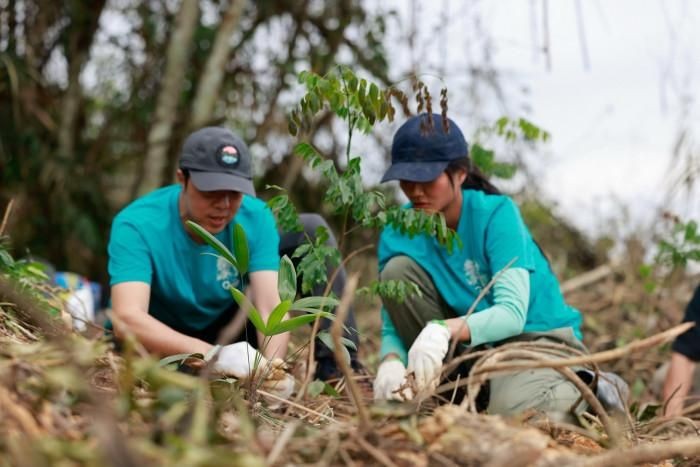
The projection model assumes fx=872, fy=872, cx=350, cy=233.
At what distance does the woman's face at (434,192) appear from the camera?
2750mm

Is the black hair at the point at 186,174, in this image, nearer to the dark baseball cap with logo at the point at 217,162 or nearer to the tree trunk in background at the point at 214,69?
the dark baseball cap with logo at the point at 217,162

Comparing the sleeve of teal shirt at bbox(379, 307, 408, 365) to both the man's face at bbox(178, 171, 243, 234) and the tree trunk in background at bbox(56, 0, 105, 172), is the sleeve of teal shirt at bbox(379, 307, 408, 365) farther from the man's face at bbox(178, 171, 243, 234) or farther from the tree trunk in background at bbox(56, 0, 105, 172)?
the tree trunk in background at bbox(56, 0, 105, 172)

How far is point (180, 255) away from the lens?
2953 mm

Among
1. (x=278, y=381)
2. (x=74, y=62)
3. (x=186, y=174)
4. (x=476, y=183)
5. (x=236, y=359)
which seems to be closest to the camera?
(x=278, y=381)

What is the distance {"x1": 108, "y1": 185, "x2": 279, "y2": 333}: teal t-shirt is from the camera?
2865 millimetres

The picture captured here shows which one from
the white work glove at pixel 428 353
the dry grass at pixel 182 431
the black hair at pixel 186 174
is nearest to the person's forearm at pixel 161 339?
the black hair at pixel 186 174

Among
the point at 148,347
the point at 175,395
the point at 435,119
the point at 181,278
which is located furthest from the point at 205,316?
the point at 175,395

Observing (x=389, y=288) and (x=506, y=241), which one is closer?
(x=389, y=288)

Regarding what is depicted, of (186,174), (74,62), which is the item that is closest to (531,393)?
(186,174)

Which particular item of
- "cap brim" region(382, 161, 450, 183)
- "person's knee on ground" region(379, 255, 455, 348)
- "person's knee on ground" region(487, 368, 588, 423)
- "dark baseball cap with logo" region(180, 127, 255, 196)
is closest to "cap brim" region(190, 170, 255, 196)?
"dark baseball cap with logo" region(180, 127, 255, 196)

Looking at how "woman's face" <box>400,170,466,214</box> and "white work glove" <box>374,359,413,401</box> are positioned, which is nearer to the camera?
"white work glove" <box>374,359,413,401</box>

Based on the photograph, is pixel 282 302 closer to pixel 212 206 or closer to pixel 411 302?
pixel 212 206

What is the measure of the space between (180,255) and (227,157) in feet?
1.29

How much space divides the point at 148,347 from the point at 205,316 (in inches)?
17.3
